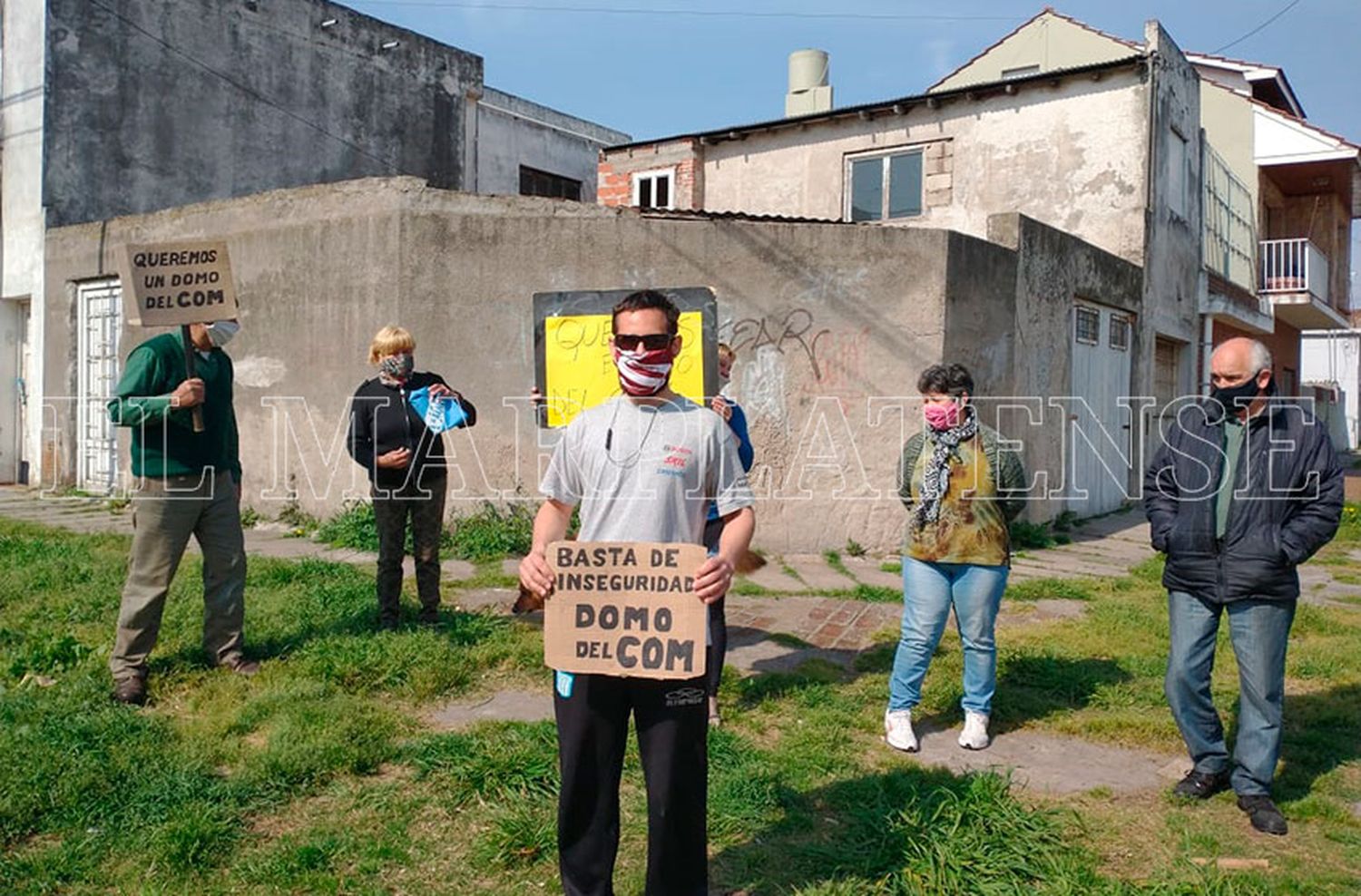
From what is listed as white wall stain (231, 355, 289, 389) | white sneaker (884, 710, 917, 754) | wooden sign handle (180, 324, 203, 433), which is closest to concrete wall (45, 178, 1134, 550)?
white wall stain (231, 355, 289, 389)

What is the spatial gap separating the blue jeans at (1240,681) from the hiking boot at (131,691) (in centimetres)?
476

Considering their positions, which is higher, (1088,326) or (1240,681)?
(1088,326)

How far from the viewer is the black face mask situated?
406 cm

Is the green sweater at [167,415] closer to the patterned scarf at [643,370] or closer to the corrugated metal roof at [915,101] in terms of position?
the patterned scarf at [643,370]

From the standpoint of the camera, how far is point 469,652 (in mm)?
5641

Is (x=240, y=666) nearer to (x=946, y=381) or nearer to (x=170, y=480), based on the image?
(x=170, y=480)

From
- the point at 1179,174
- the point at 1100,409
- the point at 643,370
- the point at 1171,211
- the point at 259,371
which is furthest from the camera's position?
the point at 1179,174

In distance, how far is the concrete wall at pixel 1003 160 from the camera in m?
13.3

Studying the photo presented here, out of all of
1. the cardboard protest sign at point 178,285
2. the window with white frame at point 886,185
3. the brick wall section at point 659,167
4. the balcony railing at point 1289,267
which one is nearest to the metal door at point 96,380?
the brick wall section at point 659,167

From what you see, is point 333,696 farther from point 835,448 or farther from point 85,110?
point 85,110

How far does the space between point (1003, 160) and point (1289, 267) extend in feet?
27.9

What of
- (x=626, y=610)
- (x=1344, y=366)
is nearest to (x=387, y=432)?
(x=626, y=610)

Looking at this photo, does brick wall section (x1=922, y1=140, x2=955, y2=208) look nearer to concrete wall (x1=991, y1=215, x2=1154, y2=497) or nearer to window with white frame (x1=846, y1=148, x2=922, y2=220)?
window with white frame (x1=846, y1=148, x2=922, y2=220)

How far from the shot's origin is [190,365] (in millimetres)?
5082
